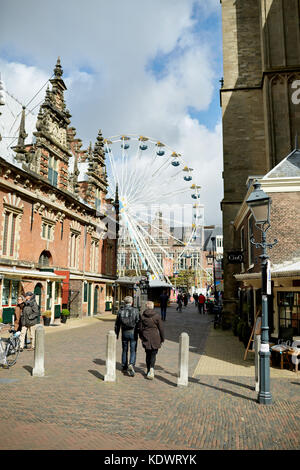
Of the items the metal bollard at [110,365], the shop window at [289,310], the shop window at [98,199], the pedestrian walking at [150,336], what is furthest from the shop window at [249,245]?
the shop window at [98,199]

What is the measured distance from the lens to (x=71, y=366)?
984 centimetres

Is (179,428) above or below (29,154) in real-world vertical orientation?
below

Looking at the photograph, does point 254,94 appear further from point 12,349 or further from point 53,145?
point 12,349

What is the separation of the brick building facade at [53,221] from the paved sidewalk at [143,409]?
10.1 meters

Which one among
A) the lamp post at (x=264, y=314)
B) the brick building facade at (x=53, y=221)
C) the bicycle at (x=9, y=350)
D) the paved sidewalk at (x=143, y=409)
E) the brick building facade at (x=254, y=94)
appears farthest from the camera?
the brick building facade at (x=254, y=94)

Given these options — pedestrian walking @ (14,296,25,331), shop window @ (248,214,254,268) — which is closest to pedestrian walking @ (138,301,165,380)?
pedestrian walking @ (14,296,25,331)

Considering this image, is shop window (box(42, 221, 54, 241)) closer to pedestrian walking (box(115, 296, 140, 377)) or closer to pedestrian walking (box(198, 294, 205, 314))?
pedestrian walking (box(115, 296, 140, 377))

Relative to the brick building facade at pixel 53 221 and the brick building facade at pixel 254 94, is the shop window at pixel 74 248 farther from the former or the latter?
the brick building facade at pixel 254 94

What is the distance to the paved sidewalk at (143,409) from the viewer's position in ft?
16.3

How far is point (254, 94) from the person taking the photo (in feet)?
81.0

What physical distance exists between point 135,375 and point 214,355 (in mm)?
4190

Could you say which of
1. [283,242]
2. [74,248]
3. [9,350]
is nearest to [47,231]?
[74,248]
